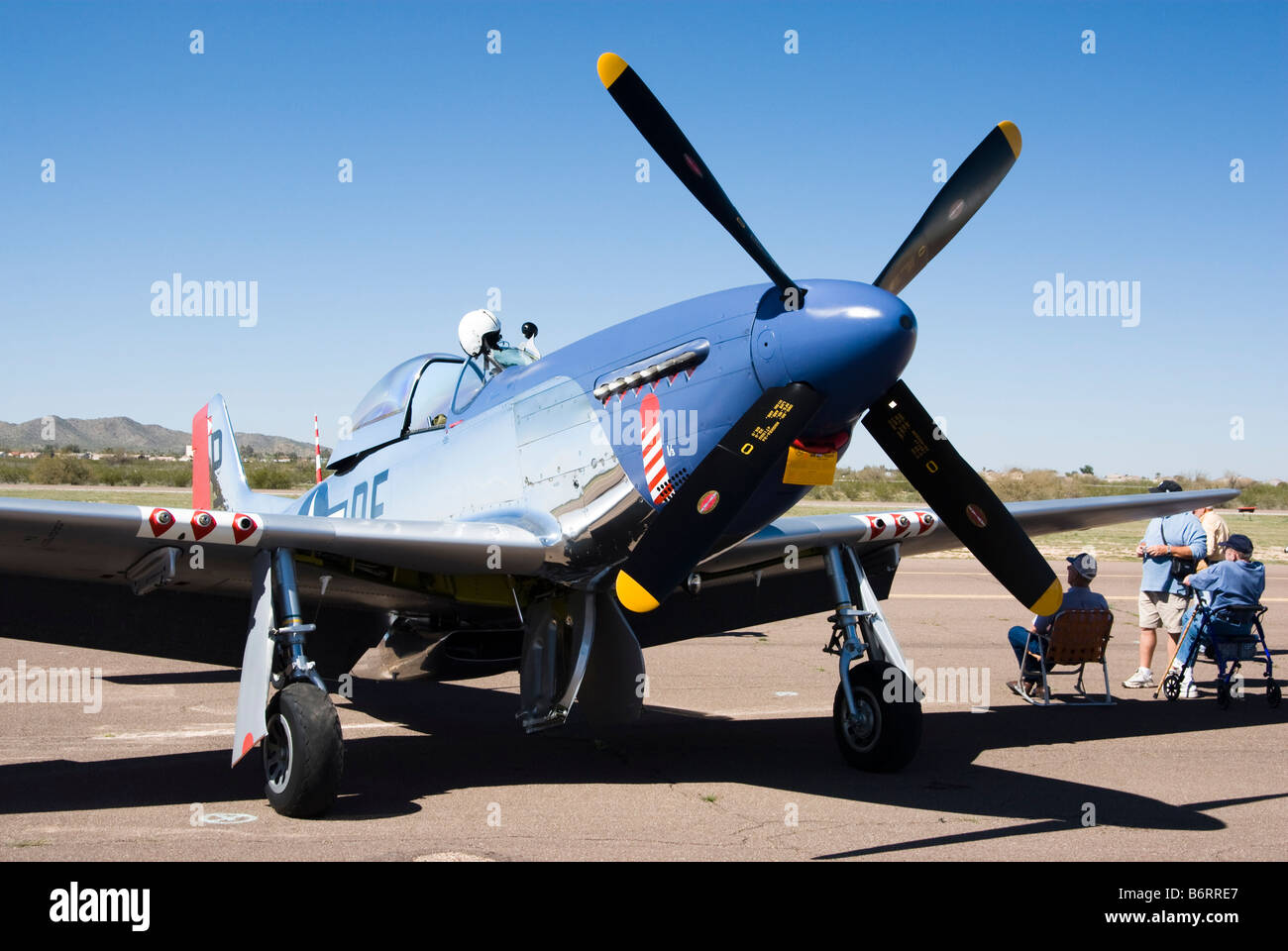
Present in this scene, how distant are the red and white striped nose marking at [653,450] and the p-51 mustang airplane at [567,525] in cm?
1

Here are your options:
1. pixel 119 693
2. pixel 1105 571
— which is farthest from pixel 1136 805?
pixel 1105 571

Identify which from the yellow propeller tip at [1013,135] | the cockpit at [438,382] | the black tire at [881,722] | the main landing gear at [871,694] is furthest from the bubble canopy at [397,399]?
the yellow propeller tip at [1013,135]

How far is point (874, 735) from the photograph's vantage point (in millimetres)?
7176

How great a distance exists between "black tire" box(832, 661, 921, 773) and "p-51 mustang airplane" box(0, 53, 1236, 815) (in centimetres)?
2

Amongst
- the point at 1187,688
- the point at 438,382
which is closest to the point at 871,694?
the point at 438,382

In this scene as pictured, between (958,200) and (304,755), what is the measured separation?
15.5 feet

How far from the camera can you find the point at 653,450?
19.9 ft

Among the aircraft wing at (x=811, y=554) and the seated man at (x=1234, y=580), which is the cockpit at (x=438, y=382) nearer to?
the aircraft wing at (x=811, y=554)

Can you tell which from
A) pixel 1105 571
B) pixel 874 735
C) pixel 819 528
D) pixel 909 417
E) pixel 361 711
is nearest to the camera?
pixel 909 417

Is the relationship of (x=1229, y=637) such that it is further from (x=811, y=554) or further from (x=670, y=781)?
(x=670, y=781)

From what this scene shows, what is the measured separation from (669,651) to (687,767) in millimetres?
6030

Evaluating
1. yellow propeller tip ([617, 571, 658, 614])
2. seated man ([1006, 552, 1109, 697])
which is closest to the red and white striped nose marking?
yellow propeller tip ([617, 571, 658, 614])

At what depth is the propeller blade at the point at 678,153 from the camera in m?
5.53

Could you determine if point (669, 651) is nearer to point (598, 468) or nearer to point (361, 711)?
point (361, 711)
